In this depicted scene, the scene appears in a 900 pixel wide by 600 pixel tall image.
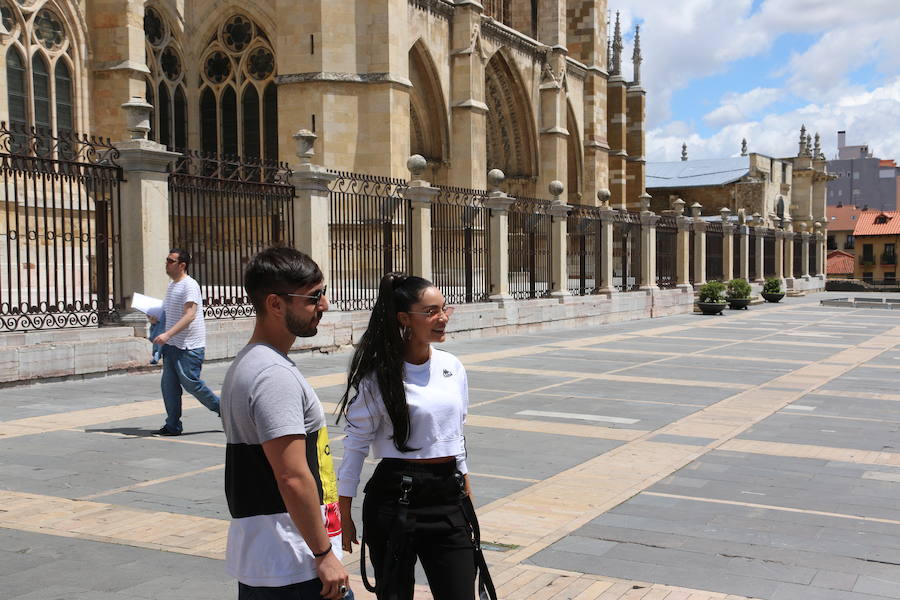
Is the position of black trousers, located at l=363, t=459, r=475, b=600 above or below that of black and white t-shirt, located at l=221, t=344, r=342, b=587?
below

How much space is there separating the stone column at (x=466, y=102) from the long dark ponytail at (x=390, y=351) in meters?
28.7

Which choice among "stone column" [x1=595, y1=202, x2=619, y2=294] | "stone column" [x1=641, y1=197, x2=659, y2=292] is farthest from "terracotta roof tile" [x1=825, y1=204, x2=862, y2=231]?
"stone column" [x1=595, y1=202, x2=619, y2=294]

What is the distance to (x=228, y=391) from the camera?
2787 millimetres

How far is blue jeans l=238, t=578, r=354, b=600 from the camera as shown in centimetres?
272

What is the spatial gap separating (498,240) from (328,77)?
25.1 feet

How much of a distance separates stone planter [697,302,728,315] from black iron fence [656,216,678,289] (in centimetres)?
157

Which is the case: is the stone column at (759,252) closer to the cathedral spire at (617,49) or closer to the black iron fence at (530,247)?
the cathedral spire at (617,49)

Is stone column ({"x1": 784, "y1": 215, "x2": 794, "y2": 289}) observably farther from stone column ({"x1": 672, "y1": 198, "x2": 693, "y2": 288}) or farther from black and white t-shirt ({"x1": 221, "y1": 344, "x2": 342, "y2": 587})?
black and white t-shirt ({"x1": 221, "y1": 344, "x2": 342, "y2": 587})

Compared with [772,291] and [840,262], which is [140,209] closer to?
[772,291]

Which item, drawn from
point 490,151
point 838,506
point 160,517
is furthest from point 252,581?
point 490,151

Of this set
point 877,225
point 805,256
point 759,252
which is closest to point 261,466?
point 759,252

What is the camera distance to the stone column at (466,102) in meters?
31.8

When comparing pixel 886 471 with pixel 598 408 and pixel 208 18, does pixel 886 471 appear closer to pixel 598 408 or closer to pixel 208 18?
pixel 598 408

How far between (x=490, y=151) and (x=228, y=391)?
36.5m
